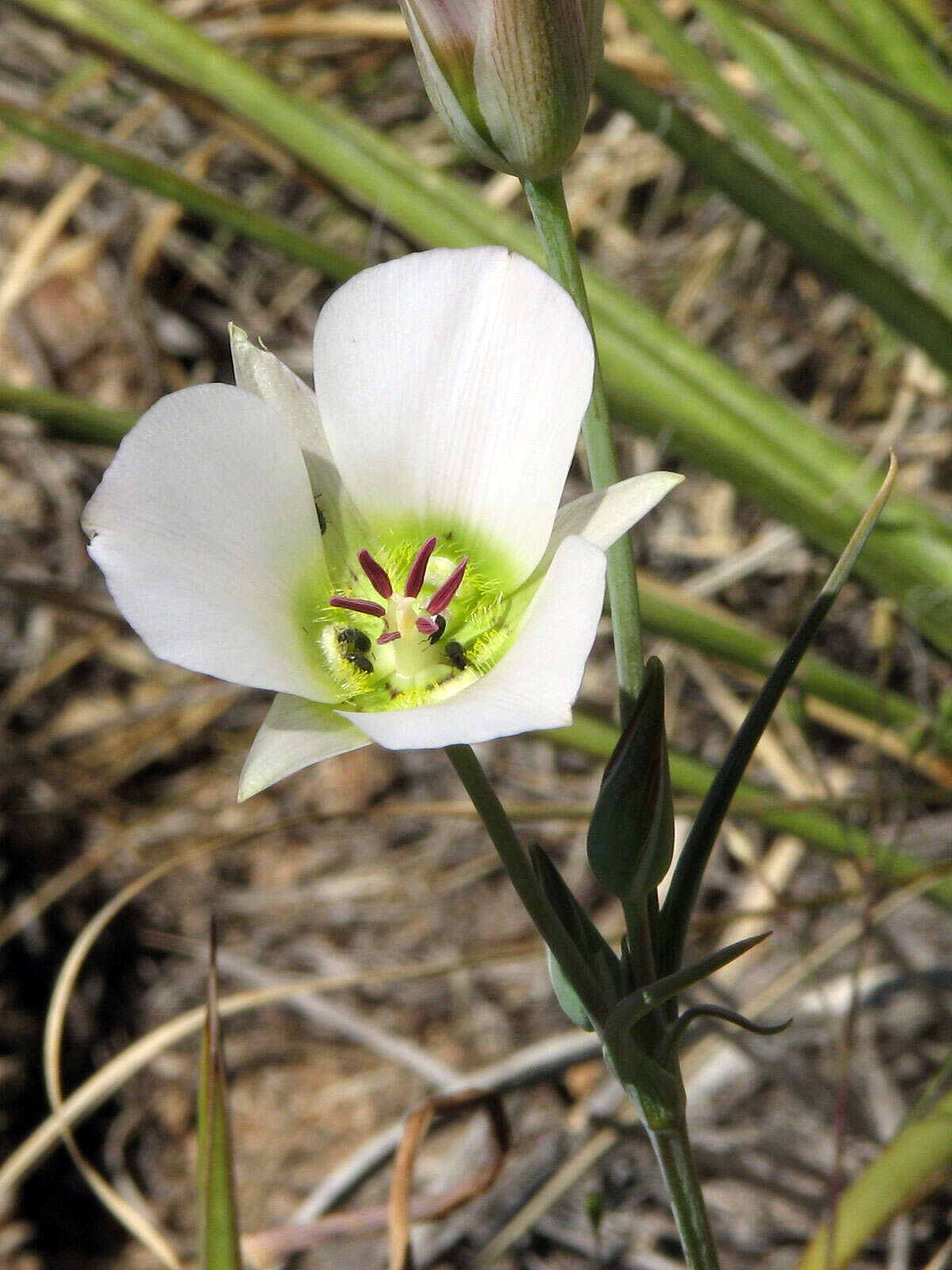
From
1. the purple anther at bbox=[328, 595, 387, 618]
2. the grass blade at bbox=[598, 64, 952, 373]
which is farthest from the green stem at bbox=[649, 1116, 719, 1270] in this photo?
the grass blade at bbox=[598, 64, 952, 373]

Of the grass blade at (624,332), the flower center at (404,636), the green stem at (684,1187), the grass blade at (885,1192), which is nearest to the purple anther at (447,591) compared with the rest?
the flower center at (404,636)

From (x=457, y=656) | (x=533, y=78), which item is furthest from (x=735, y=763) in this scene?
(x=533, y=78)

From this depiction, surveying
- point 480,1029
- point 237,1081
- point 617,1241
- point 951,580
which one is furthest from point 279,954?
point 951,580

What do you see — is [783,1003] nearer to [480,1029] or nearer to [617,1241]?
[617,1241]

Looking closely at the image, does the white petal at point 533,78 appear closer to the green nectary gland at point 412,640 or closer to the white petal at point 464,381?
the white petal at point 464,381

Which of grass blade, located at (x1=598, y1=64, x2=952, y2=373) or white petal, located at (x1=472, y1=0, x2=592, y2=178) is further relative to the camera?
grass blade, located at (x1=598, y1=64, x2=952, y2=373)

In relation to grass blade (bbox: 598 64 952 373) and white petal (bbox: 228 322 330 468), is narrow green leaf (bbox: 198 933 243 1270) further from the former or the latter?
grass blade (bbox: 598 64 952 373)
